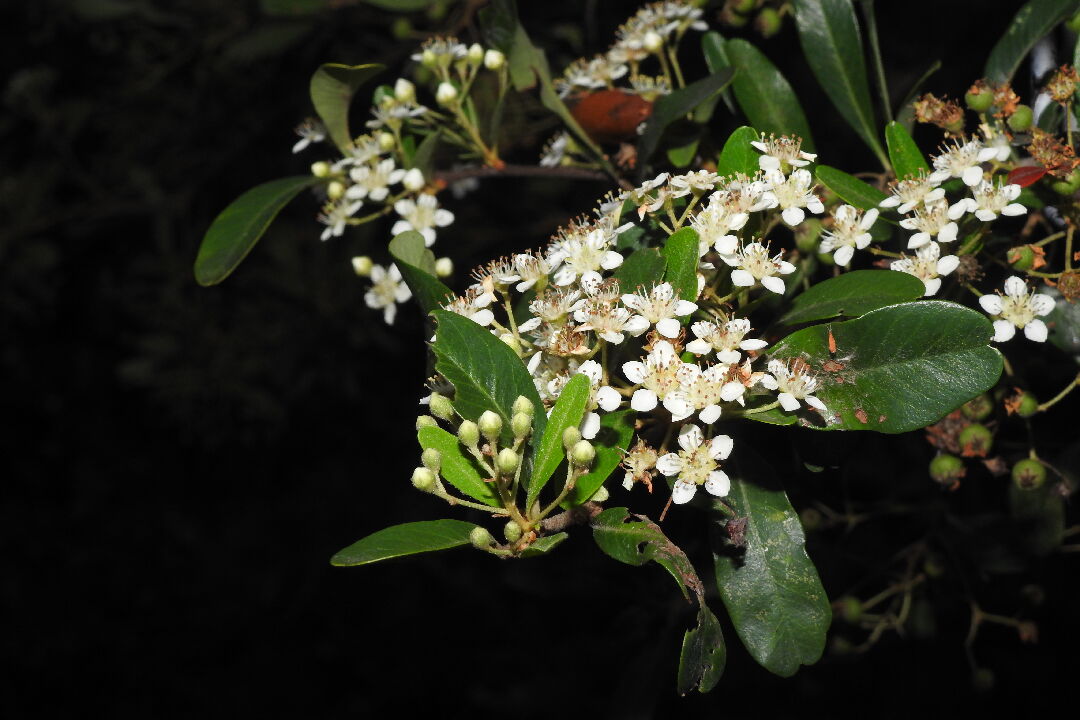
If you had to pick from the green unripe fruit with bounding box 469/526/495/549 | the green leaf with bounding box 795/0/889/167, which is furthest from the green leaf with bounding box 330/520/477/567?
the green leaf with bounding box 795/0/889/167

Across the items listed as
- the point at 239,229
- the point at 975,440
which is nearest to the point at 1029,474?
the point at 975,440

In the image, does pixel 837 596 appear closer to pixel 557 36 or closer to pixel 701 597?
pixel 701 597

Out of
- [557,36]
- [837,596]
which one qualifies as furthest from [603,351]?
[557,36]

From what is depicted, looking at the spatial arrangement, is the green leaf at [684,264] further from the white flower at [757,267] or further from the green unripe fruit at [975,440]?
the green unripe fruit at [975,440]

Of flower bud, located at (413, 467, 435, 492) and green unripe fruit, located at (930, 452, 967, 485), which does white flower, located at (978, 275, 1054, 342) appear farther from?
flower bud, located at (413, 467, 435, 492)

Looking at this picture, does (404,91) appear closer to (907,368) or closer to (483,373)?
(483,373)

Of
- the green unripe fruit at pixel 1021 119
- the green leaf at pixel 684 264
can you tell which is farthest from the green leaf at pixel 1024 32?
the green leaf at pixel 684 264
